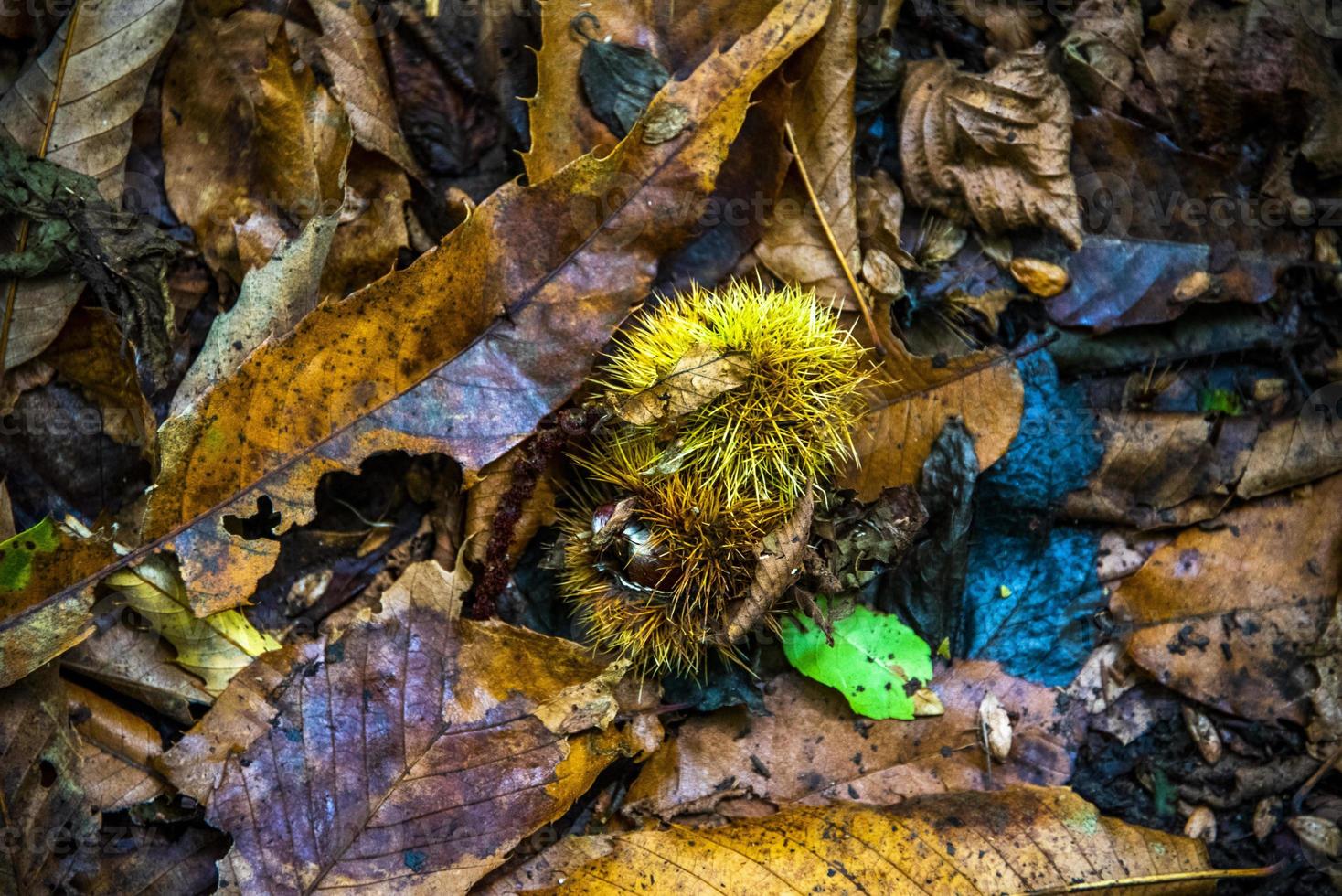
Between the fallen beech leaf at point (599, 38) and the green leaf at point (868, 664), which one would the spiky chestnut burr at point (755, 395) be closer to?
the green leaf at point (868, 664)

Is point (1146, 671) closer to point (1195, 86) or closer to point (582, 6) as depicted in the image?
point (1195, 86)

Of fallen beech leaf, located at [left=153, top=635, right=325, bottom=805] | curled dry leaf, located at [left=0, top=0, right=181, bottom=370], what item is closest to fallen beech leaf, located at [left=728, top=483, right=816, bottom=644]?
fallen beech leaf, located at [left=153, top=635, right=325, bottom=805]

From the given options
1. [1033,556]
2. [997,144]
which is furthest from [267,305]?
[1033,556]

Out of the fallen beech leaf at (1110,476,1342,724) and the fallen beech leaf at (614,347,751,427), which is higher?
the fallen beech leaf at (614,347,751,427)

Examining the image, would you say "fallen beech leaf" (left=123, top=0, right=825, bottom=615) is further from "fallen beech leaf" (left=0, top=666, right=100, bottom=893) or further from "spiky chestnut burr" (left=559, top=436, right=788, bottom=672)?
"fallen beech leaf" (left=0, top=666, right=100, bottom=893)

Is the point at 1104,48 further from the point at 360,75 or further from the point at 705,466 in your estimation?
the point at 360,75

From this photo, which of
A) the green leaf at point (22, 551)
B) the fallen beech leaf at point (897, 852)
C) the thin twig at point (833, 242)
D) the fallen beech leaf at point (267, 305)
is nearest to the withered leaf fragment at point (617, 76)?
Answer: the thin twig at point (833, 242)
